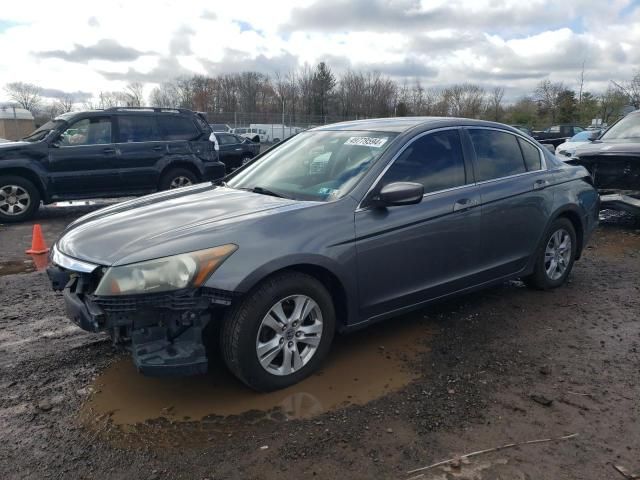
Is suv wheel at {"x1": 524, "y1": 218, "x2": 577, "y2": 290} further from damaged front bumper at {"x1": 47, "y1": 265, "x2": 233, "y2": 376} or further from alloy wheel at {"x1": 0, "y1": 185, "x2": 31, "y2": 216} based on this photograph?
alloy wheel at {"x1": 0, "y1": 185, "x2": 31, "y2": 216}

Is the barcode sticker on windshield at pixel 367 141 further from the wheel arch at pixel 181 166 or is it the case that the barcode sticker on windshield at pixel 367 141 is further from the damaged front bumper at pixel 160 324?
the wheel arch at pixel 181 166

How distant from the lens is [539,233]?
16.4 feet

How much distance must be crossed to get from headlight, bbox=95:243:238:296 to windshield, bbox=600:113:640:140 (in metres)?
8.58

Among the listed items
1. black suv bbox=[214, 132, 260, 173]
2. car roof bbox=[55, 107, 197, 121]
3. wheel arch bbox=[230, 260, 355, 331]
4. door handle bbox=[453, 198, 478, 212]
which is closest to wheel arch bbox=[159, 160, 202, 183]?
car roof bbox=[55, 107, 197, 121]

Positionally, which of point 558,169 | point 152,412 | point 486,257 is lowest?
point 152,412

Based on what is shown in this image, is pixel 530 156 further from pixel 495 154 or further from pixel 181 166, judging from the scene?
pixel 181 166

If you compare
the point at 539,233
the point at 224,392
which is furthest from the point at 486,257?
the point at 224,392

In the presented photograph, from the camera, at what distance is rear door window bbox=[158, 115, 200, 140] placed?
10.5 m

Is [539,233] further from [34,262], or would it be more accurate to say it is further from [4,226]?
[4,226]

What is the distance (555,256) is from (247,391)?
11.5ft

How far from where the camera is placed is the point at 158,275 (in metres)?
2.99

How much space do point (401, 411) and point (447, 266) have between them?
1.38m

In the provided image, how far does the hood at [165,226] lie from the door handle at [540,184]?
2.43m

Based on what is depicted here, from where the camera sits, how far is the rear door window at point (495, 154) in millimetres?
4586
